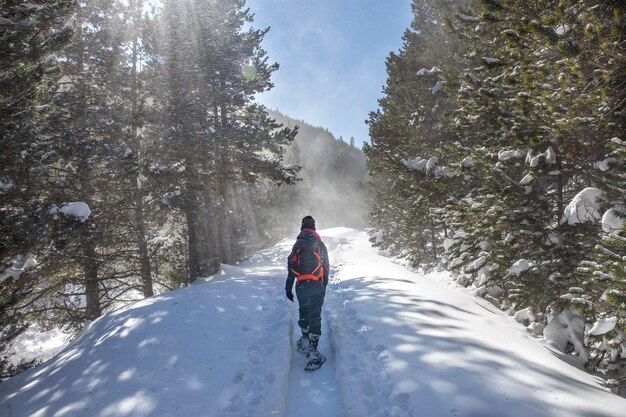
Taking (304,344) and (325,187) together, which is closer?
(304,344)

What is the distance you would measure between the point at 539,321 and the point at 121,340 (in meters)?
8.49

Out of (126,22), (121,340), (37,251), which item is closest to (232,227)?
(126,22)

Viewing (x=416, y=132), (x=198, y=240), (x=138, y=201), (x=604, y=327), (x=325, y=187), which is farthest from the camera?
→ (x=325, y=187)

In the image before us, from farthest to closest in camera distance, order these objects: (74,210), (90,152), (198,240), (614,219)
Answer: (198,240) → (90,152) → (74,210) → (614,219)

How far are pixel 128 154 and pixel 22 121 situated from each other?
23.3ft

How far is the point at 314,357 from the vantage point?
20.1 feet

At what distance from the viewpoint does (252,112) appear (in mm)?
18859

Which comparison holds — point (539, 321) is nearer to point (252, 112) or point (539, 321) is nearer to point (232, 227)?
point (252, 112)

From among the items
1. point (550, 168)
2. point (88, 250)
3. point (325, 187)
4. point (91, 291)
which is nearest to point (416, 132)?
point (550, 168)

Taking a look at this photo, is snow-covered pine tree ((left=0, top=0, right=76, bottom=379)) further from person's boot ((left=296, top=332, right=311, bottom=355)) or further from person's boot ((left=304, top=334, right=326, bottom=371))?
person's boot ((left=304, top=334, right=326, bottom=371))

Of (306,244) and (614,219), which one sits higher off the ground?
(614,219)

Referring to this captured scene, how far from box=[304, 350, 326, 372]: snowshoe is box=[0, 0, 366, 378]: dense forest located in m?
6.38

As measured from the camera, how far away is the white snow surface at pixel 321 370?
4.12 m

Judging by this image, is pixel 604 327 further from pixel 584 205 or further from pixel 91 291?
pixel 91 291
